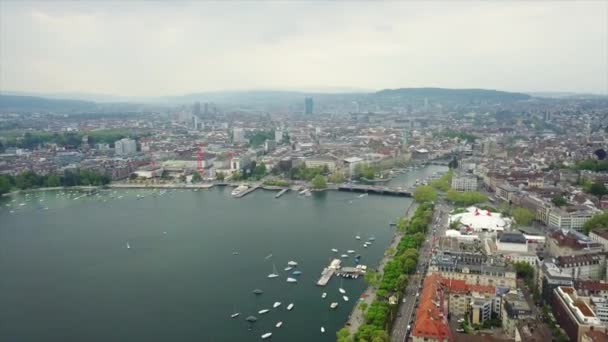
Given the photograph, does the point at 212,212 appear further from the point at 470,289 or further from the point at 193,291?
the point at 470,289

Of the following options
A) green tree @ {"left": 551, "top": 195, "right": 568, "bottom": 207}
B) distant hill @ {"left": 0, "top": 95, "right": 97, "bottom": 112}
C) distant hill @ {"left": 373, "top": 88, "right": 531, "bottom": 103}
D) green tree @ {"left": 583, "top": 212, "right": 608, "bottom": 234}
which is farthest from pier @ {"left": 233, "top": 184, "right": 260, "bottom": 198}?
distant hill @ {"left": 373, "top": 88, "right": 531, "bottom": 103}

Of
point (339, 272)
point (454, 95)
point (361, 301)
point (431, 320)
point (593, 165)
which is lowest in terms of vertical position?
point (339, 272)

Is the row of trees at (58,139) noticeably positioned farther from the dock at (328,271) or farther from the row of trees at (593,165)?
the row of trees at (593,165)

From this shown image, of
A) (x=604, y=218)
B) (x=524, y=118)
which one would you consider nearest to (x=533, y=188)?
(x=604, y=218)

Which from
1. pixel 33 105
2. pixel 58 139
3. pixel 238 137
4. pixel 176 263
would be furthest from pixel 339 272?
pixel 33 105

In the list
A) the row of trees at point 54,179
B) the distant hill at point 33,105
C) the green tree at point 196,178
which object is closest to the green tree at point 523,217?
the green tree at point 196,178

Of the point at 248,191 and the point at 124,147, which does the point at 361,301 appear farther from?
the point at 124,147
